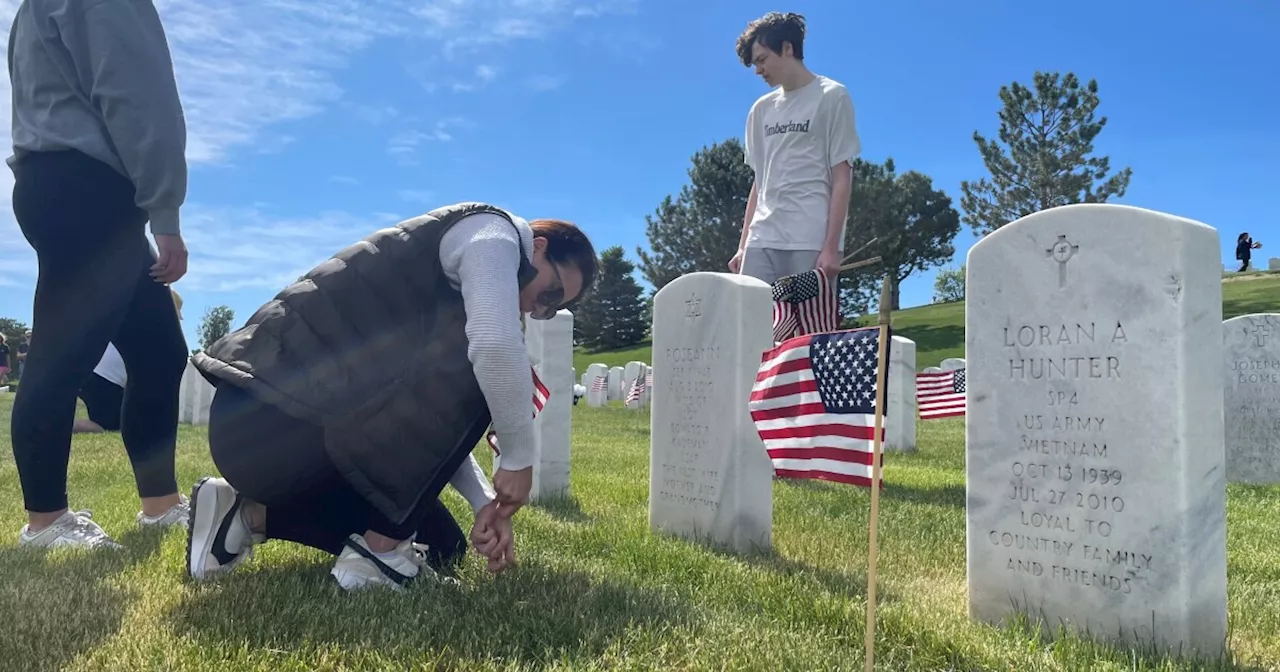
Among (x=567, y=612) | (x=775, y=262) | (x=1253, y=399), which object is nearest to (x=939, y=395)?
(x=1253, y=399)

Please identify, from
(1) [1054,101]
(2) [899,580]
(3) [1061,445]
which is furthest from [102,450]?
(1) [1054,101]

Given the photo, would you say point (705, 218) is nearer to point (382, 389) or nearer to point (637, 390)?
point (637, 390)

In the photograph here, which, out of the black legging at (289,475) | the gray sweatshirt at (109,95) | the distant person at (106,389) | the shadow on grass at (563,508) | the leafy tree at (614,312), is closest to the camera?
the black legging at (289,475)

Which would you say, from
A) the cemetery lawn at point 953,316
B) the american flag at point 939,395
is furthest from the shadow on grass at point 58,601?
the cemetery lawn at point 953,316

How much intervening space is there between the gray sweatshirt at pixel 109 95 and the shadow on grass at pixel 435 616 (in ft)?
4.50

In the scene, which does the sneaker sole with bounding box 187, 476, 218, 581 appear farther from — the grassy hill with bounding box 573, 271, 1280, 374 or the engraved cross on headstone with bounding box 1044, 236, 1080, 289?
the grassy hill with bounding box 573, 271, 1280, 374

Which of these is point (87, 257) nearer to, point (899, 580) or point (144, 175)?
point (144, 175)

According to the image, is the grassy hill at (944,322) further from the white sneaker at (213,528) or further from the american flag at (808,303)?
the white sneaker at (213,528)

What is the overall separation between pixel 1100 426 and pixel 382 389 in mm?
1918

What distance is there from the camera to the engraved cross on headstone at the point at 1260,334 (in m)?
6.41

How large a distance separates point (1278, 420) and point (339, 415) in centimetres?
695

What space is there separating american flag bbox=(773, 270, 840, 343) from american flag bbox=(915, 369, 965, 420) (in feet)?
10.4

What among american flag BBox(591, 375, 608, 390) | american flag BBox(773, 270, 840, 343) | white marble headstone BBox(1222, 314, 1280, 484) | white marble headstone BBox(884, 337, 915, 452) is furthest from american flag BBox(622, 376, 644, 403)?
american flag BBox(773, 270, 840, 343)

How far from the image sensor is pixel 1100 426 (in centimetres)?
229
